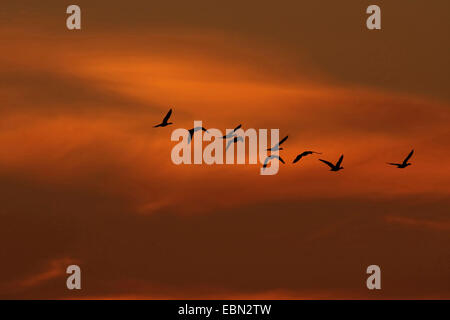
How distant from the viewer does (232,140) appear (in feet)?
314

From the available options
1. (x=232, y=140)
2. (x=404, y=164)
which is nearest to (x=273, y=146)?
(x=232, y=140)
